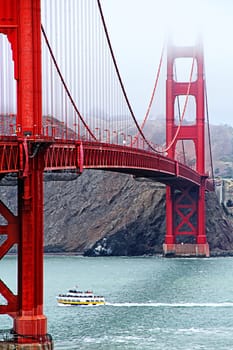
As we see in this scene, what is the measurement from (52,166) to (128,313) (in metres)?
12.6

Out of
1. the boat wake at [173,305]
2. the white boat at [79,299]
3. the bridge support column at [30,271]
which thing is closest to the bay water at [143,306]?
the boat wake at [173,305]

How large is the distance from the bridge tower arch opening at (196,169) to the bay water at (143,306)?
572 centimetres

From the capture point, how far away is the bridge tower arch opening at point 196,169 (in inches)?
3174

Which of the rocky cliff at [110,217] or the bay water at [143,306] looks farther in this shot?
the rocky cliff at [110,217]

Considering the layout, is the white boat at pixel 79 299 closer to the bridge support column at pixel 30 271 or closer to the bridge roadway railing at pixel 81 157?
the bridge roadway railing at pixel 81 157

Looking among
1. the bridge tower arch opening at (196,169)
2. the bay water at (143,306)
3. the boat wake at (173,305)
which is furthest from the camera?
the bridge tower arch opening at (196,169)

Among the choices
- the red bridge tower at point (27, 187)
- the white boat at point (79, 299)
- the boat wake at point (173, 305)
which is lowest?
the boat wake at point (173, 305)

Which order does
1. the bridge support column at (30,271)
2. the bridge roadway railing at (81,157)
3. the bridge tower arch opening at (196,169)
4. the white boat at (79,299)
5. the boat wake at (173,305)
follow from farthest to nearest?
the bridge tower arch opening at (196,169) < the white boat at (79,299) < the boat wake at (173,305) < the bridge support column at (30,271) < the bridge roadway railing at (81,157)

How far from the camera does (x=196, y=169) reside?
81.7m

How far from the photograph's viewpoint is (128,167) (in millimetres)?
50031

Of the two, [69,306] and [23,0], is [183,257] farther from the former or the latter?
[23,0]

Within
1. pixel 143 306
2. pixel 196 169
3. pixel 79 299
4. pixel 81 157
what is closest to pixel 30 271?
pixel 81 157

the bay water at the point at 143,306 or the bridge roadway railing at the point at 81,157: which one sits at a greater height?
the bridge roadway railing at the point at 81,157

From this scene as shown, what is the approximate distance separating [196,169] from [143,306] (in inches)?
1395
